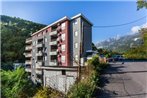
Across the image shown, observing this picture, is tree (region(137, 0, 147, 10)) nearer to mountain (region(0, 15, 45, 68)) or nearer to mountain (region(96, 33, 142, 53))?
mountain (region(96, 33, 142, 53))

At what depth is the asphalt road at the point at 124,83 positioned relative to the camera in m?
11.5

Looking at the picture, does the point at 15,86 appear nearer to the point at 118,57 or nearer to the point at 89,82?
the point at 89,82

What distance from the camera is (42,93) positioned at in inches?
466

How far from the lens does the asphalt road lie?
11510mm

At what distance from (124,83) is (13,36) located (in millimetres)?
12604

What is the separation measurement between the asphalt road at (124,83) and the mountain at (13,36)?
8992 mm

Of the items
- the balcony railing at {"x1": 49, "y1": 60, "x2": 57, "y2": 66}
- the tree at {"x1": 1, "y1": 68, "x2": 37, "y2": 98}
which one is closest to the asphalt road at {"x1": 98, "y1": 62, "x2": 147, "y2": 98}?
the tree at {"x1": 1, "y1": 68, "x2": 37, "y2": 98}

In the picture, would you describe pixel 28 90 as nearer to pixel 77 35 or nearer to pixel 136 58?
pixel 136 58

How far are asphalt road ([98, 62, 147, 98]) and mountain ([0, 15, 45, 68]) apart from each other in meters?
8.99

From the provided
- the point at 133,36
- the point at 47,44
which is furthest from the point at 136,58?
the point at 47,44

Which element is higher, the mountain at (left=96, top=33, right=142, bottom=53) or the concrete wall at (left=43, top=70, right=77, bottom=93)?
the mountain at (left=96, top=33, right=142, bottom=53)

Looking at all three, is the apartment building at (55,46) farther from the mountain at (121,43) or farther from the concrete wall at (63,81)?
the concrete wall at (63,81)

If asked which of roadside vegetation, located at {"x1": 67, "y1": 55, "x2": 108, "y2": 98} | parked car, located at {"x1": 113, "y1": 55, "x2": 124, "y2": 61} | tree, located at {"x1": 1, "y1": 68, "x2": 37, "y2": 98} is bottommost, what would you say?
tree, located at {"x1": 1, "y1": 68, "x2": 37, "y2": 98}

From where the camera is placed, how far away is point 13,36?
910 inches
